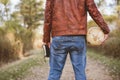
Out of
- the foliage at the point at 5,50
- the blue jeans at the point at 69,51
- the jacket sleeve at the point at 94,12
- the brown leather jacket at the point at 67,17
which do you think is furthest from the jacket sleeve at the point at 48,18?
the foliage at the point at 5,50

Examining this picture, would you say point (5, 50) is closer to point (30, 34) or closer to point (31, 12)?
point (30, 34)

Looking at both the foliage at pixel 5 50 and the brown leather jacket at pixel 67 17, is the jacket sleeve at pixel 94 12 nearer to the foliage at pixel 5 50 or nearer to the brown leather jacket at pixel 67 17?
the brown leather jacket at pixel 67 17

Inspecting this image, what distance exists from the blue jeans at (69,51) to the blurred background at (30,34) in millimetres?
3612

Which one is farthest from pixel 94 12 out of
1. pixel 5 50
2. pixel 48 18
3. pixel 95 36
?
pixel 5 50

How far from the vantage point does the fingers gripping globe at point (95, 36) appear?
4930 millimetres

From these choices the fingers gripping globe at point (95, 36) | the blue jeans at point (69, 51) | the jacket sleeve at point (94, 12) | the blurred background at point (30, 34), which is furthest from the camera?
the blurred background at point (30, 34)

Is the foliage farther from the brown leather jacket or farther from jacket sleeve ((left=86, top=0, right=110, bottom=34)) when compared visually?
jacket sleeve ((left=86, top=0, right=110, bottom=34))

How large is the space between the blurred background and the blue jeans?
3612mm

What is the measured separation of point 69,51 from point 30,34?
89.3 ft

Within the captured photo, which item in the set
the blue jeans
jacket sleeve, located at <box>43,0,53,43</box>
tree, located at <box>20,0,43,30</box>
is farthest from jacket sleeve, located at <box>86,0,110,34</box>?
tree, located at <box>20,0,43,30</box>

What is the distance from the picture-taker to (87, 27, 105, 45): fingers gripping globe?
4930 millimetres

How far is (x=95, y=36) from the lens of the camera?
16.2 feet

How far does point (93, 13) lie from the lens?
482 centimetres

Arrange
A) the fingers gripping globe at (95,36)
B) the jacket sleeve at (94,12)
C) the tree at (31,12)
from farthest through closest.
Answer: the tree at (31,12) → the fingers gripping globe at (95,36) → the jacket sleeve at (94,12)
